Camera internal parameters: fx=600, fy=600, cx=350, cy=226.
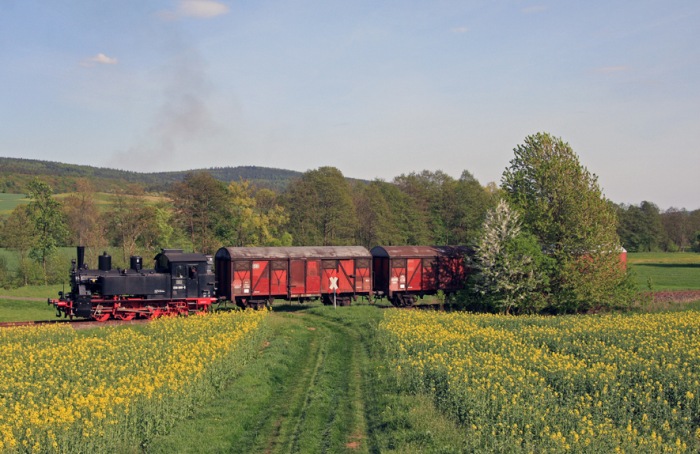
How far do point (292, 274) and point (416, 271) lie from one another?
980 centimetres

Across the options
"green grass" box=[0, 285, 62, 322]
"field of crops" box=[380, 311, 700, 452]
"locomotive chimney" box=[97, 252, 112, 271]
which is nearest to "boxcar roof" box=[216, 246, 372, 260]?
"locomotive chimney" box=[97, 252, 112, 271]

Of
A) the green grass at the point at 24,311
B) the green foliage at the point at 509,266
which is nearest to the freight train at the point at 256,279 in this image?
the green foliage at the point at 509,266

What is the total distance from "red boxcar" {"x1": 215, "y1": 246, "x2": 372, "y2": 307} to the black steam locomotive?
3.21 metres

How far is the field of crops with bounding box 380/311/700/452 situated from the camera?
14516 millimetres

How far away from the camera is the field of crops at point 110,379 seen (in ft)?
45.6

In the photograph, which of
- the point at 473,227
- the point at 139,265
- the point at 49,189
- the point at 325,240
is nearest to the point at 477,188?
the point at 473,227

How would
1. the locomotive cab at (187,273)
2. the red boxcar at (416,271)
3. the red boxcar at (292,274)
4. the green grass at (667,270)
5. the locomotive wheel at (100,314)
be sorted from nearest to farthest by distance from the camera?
the locomotive wheel at (100,314) → the locomotive cab at (187,273) → the red boxcar at (292,274) → the red boxcar at (416,271) → the green grass at (667,270)

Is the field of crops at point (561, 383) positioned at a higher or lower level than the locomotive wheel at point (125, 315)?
lower

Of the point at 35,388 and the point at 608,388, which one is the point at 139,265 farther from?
the point at 608,388

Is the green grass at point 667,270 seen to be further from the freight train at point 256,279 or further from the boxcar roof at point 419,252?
the freight train at point 256,279

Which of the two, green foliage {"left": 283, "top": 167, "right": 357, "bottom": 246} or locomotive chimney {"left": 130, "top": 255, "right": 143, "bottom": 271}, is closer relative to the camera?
locomotive chimney {"left": 130, "top": 255, "right": 143, "bottom": 271}

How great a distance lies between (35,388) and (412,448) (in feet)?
37.1

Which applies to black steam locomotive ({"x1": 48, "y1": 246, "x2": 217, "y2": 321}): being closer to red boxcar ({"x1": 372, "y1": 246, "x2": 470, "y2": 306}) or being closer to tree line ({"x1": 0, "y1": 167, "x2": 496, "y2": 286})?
red boxcar ({"x1": 372, "y1": 246, "x2": 470, "y2": 306})

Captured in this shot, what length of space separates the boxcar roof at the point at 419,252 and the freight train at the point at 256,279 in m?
0.08
